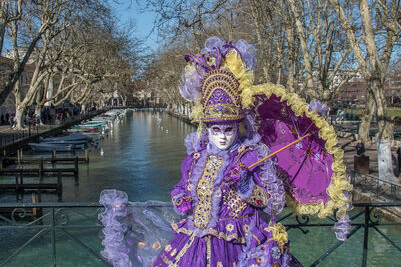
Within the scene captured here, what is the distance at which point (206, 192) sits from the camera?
3535mm

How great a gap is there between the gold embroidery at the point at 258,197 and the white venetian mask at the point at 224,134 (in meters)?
0.46

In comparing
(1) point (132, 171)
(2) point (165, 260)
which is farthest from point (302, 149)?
(1) point (132, 171)

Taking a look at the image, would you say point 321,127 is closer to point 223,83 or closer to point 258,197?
point 258,197

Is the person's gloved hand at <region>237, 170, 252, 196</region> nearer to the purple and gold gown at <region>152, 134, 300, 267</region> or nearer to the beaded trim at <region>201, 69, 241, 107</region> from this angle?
the purple and gold gown at <region>152, 134, 300, 267</region>

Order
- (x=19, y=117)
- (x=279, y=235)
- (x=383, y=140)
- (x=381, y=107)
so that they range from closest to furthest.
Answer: (x=279, y=235) → (x=381, y=107) → (x=383, y=140) → (x=19, y=117)

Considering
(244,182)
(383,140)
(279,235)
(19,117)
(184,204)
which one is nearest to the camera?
(279,235)

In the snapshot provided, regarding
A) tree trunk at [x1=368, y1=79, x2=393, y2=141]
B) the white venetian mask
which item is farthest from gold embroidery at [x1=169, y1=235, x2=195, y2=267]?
tree trunk at [x1=368, y1=79, x2=393, y2=141]

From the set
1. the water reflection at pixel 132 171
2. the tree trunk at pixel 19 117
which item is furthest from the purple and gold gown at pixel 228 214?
the tree trunk at pixel 19 117

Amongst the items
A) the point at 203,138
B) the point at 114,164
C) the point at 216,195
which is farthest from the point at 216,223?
the point at 114,164

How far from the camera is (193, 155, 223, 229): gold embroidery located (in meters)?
3.45

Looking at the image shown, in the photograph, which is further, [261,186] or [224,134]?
[224,134]

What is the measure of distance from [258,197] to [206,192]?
457 mm

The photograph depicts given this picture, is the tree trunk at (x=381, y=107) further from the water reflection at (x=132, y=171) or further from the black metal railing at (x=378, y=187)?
the water reflection at (x=132, y=171)

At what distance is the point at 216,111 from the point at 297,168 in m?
0.93
